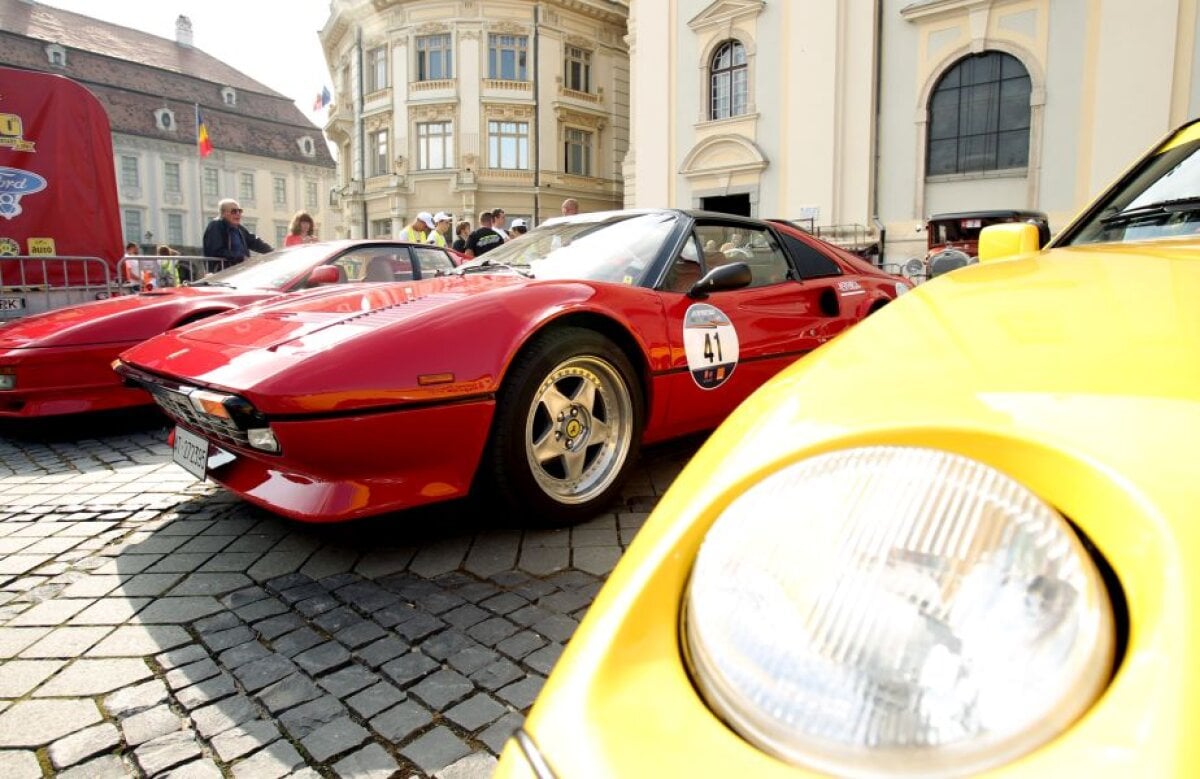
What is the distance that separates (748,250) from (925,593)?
3227 mm

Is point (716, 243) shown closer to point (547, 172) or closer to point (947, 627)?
point (947, 627)

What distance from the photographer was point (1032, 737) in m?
0.47

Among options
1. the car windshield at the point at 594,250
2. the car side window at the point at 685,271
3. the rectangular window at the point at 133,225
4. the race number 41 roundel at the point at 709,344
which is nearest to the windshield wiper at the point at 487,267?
the car windshield at the point at 594,250

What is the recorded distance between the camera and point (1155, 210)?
5.54ft

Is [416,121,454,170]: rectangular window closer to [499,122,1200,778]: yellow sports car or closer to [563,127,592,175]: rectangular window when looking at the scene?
[563,127,592,175]: rectangular window

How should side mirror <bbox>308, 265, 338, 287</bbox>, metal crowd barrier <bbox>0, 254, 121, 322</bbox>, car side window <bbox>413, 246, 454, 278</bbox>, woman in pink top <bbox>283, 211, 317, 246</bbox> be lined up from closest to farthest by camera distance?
side mirror <bbox>308, 265, 338, 287</bbox>
car side window <bbox>413, 246, 454, 278</bbox>
metal crowd barrier <bbox>0, 254, 121, 322</bbox>
woman in pink top <bbox>283, 211, 317, 246</bbox>

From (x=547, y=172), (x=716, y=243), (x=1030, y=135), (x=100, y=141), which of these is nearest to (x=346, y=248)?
(x=716, y=243)

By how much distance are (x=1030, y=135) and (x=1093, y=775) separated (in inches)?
685

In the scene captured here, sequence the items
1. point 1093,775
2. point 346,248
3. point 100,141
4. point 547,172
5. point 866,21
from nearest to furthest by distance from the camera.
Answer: point 1093,775, point 346,248, point 100,141, point 866,21, point 547,172

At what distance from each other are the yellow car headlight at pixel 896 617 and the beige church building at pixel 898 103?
16.2 meters

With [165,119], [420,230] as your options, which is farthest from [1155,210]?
[165,119]

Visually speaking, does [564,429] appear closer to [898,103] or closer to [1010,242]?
[1010,242]

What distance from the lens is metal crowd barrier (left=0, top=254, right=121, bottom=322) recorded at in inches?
249

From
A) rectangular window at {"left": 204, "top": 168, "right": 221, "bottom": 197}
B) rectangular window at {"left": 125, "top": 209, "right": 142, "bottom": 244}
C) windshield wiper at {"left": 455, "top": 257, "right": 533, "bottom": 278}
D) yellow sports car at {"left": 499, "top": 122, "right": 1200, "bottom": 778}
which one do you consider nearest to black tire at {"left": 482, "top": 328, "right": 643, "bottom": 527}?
windshield wiper at {"left": 455, "top": 257, "right": 533, "bottom": 278}
